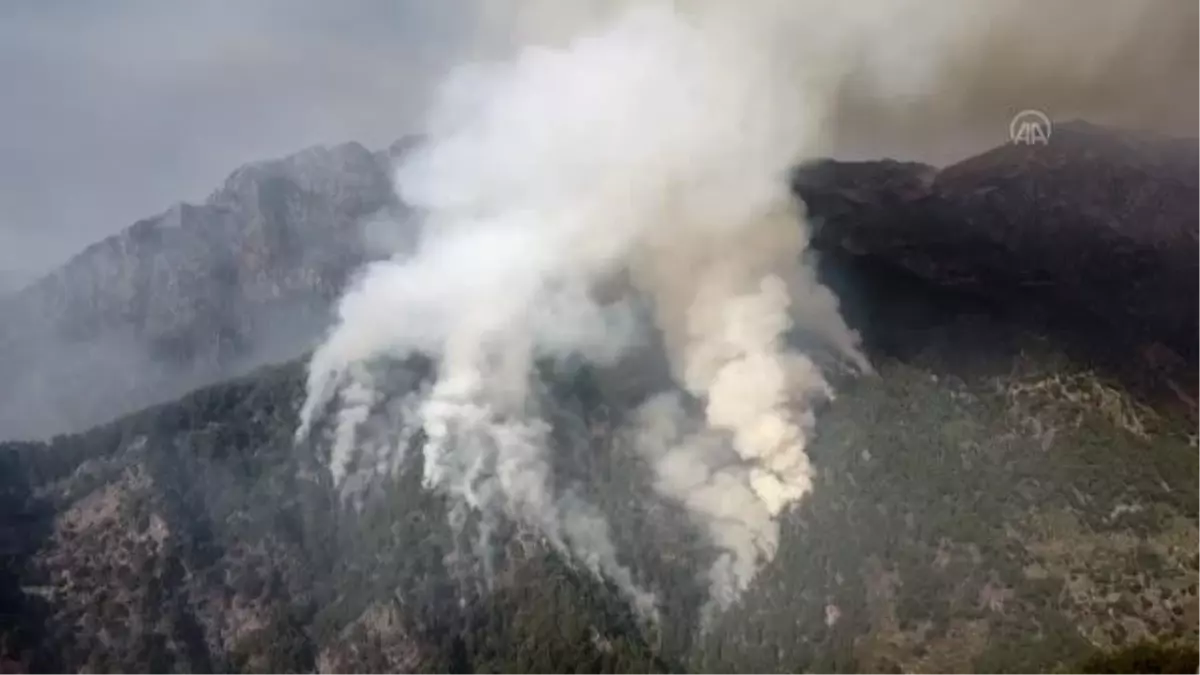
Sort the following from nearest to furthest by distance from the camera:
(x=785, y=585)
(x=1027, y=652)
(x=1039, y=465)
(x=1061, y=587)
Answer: (x=1027, y=652), (x=1061, y=587), (x=785, y=585), (x=1039, y=465)

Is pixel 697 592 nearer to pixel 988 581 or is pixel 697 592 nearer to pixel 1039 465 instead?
pixel 988 581

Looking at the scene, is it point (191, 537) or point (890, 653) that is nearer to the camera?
point (890, 653)

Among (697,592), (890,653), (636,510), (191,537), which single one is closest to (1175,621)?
(890,653)

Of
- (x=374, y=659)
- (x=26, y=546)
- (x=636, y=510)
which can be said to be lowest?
(x=374, y=659)

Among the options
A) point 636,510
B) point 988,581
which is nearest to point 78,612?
point 636,510

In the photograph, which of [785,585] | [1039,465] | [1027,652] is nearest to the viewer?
[1027,652]

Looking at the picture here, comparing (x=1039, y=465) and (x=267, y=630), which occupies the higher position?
(x=1039, y=465)

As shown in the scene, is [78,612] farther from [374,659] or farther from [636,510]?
[636,510]

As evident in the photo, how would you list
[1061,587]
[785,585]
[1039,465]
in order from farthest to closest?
[1039,465], [785,585], [1061,587]

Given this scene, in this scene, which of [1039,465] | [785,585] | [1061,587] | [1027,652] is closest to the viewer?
[1027,652]
